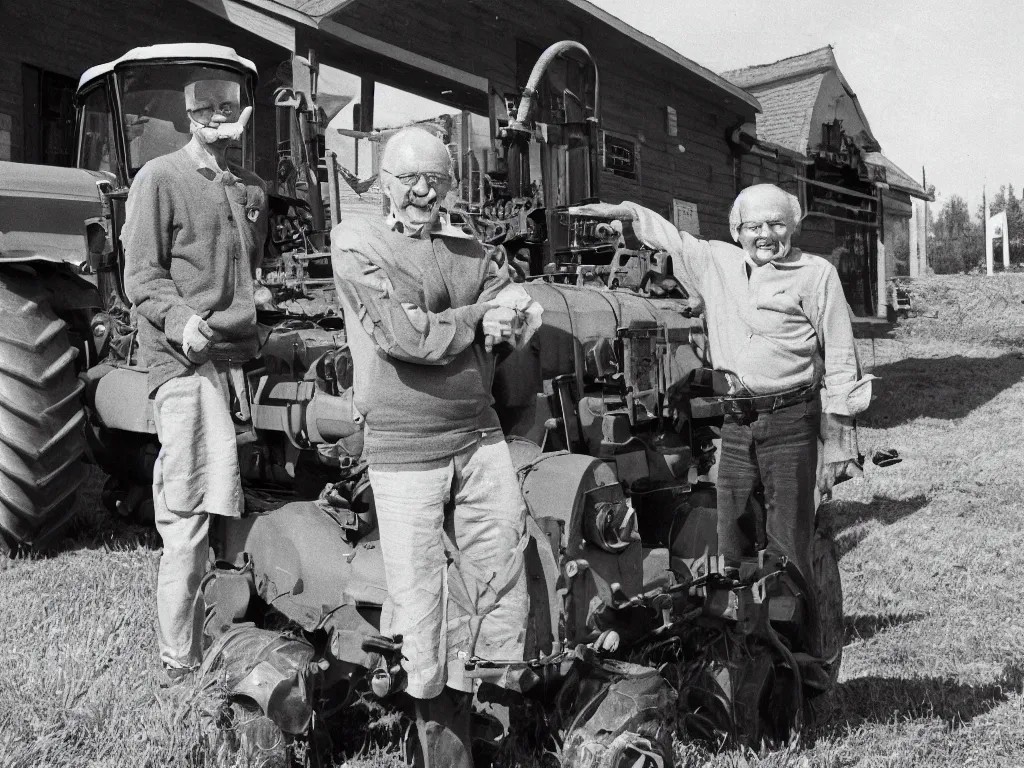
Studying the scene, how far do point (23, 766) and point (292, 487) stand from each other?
77.4 inches

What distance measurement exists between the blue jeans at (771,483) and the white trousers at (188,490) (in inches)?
61.9

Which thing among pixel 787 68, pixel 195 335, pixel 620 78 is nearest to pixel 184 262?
pixel 195 335

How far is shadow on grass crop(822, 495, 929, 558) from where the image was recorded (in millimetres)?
6820

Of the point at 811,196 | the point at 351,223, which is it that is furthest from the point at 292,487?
the point at 811,196

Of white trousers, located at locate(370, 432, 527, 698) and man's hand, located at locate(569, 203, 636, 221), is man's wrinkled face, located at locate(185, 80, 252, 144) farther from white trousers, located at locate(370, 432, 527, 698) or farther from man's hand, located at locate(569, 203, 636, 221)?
white trousers, located at locate(370, 432, 527, 698)

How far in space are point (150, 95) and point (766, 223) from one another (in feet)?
12.9

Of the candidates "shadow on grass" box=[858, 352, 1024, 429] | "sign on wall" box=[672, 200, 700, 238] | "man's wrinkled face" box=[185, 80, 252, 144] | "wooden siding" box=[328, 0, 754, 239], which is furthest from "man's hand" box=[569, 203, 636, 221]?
"sign on wall" box=[672, 200, 700, 238]

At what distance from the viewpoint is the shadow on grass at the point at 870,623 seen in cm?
506

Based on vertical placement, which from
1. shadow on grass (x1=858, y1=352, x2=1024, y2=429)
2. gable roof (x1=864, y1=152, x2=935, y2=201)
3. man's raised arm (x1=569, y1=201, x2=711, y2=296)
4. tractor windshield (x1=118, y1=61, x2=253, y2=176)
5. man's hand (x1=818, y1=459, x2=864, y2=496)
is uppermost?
gable roof (x1=864, y1=152, x2=935, y2=201)

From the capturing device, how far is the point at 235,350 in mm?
3557

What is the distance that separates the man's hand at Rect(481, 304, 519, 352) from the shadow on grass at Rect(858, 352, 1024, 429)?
9396 mm

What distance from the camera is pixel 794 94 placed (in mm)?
18594

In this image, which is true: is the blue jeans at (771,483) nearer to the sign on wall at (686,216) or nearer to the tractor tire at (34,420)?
the tractor tire at (34,420)

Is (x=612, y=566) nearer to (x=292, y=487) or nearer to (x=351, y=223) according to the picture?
(x=351, y=223)
